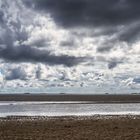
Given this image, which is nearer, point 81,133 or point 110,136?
point 110,136

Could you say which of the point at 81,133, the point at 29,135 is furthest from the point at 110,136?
the point at 29,135

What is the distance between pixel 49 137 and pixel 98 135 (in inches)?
133

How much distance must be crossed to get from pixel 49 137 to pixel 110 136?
4.08m

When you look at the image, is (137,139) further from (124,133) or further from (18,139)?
(18,139)

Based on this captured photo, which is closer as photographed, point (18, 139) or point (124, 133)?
point (18, 139)

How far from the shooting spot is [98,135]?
25.0m

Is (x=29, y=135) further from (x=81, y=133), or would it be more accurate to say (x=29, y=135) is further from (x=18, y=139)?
(x=81, y=133)


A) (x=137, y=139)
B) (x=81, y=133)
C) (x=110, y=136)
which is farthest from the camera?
(x=81, y=133)

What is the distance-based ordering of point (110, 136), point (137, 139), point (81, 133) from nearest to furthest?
point (137, 139), point (110, 136), point (81, 133)

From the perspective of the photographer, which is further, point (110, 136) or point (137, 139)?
point (110, 136)

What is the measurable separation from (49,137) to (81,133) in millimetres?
2914

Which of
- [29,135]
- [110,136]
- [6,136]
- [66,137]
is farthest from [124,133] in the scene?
[6,136]

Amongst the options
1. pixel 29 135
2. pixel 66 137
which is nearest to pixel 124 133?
pixel 66 137

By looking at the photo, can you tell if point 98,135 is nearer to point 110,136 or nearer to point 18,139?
point 110,136
